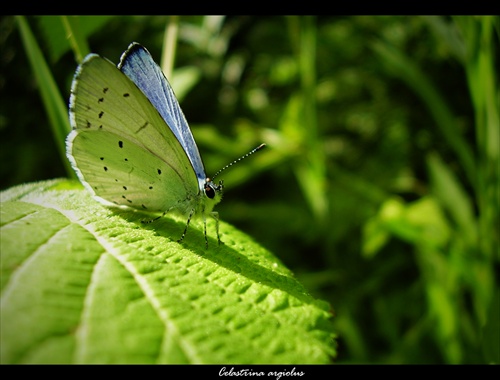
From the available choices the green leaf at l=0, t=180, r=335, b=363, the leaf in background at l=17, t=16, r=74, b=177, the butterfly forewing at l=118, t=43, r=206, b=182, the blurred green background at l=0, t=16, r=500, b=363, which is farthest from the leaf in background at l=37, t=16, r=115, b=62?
the green leaf at l=0, t=180, r=335, b=363

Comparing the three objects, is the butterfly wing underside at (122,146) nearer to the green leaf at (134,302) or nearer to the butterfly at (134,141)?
the butterfly at (134,141)

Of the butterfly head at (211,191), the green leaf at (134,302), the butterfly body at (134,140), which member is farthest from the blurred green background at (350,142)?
the green leaf at (134,302)

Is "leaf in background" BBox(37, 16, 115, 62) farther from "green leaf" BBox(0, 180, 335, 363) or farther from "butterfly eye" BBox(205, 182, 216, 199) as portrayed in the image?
"green leaf" BBox(0, 180, 335, 363)

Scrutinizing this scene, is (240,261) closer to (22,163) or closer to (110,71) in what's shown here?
(110,71)

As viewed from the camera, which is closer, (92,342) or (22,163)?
(92,342)

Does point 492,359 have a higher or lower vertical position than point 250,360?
lower

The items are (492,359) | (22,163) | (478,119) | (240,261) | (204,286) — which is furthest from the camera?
(22,163)

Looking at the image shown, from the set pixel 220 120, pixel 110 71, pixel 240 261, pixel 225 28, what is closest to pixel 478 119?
pixel 240 261
